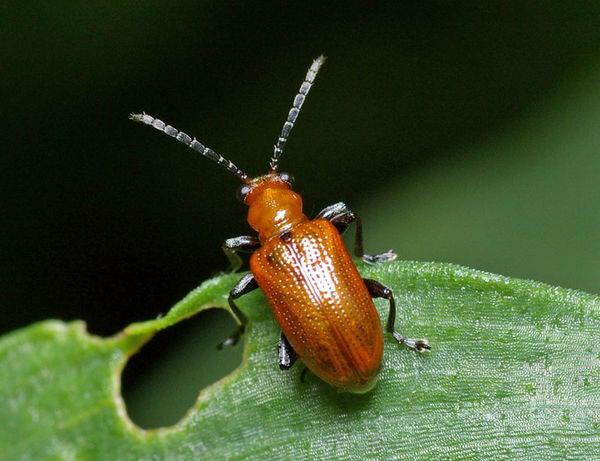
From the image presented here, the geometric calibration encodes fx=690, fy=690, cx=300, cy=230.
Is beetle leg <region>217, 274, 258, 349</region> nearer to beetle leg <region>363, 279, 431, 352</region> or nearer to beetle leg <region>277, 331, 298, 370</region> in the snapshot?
beetle leg <region>277, 331, 298, 370</region>

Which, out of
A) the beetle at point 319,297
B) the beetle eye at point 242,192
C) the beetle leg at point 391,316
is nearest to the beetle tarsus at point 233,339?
the beetle at point 319,297

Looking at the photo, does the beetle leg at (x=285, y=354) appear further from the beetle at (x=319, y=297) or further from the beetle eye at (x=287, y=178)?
the beetle eye at (x=287, y=178)

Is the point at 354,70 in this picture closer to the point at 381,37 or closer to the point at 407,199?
the point at 381,37

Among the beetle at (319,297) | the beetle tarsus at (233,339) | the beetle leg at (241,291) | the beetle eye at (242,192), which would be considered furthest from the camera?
the beetle eye at (242,192)

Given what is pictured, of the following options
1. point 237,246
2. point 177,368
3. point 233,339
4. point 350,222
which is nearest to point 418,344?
point 350,222

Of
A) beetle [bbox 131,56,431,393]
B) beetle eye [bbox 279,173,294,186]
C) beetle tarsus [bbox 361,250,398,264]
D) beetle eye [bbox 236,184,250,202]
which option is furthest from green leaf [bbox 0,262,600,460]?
beetle eye [bbox 279,173,294,186]

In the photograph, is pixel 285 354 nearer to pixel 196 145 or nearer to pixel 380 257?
pixel 380 257


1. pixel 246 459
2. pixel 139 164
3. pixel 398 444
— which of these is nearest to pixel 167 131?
pixel 139 164
